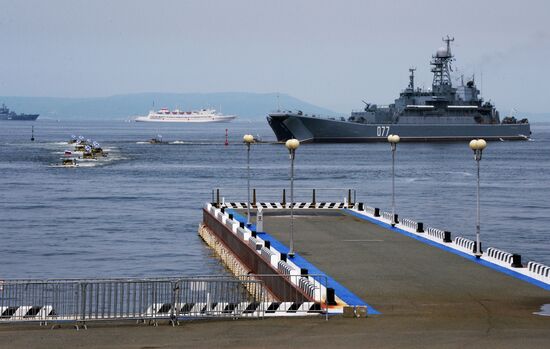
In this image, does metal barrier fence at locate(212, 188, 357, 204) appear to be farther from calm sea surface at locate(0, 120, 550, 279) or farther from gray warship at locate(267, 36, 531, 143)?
gray warship at locate(267, 36, 531, 143)

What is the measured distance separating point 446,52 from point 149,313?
162 metres

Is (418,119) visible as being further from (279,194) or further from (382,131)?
(279,194)

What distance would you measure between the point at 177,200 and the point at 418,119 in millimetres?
109569

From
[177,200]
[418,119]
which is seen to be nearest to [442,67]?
[418,119]

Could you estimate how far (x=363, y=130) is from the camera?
181750 mm

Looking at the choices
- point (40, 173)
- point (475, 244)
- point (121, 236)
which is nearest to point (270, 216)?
point (121, 236)

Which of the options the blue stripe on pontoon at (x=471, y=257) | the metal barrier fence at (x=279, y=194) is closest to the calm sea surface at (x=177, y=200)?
the metal barrier fence at (x=279, y=194)

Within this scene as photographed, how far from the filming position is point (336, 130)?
7239 inches

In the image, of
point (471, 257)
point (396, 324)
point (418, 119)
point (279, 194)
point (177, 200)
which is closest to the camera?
point (396, 324)

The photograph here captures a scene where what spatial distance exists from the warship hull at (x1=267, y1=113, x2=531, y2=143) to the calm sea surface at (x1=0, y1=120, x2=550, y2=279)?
33.5 meters

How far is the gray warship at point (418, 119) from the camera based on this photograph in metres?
177

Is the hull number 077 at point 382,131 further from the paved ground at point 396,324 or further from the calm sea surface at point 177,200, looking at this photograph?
the paved ground at point 396,324

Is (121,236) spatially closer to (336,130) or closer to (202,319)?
(202,319)

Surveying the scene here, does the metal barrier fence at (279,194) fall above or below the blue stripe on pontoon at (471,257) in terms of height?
above
